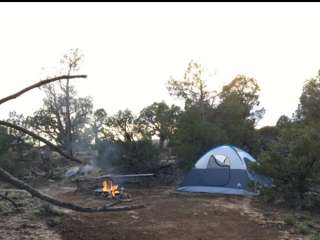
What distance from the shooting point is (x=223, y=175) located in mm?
12492

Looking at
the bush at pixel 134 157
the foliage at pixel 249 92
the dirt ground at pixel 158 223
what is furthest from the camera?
the foliage at pixel 249 92

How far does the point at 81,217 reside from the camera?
8.12 m

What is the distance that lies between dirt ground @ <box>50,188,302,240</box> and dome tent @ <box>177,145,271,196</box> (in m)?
1.86

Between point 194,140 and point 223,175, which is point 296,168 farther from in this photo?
point 194,140

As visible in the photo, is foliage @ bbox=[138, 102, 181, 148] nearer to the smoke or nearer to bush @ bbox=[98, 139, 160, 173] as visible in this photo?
the smoke

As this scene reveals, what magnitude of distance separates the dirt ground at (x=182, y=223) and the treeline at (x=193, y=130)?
1.49 metres

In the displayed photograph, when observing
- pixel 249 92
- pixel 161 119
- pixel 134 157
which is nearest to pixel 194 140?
pixel 134 157

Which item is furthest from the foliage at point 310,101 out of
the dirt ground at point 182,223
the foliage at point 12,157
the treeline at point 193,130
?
the foliage at point 12,157

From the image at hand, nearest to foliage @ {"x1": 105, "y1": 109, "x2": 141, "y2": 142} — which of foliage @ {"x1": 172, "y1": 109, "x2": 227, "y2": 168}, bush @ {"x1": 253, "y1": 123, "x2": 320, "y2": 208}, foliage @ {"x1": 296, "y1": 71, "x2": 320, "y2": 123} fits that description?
foliage @ {"x1": 172, "y1": 109, "x2": 227, "y2": 168}

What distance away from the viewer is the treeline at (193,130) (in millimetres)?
9672

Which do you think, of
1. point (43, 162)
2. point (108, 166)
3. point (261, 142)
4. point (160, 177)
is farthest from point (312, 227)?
point (43, 162)

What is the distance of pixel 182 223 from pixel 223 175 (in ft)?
17.5

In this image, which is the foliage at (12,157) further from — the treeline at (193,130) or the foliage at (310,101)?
the foliage at (310,101)

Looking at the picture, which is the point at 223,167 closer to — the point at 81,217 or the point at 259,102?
the point at 81,217
